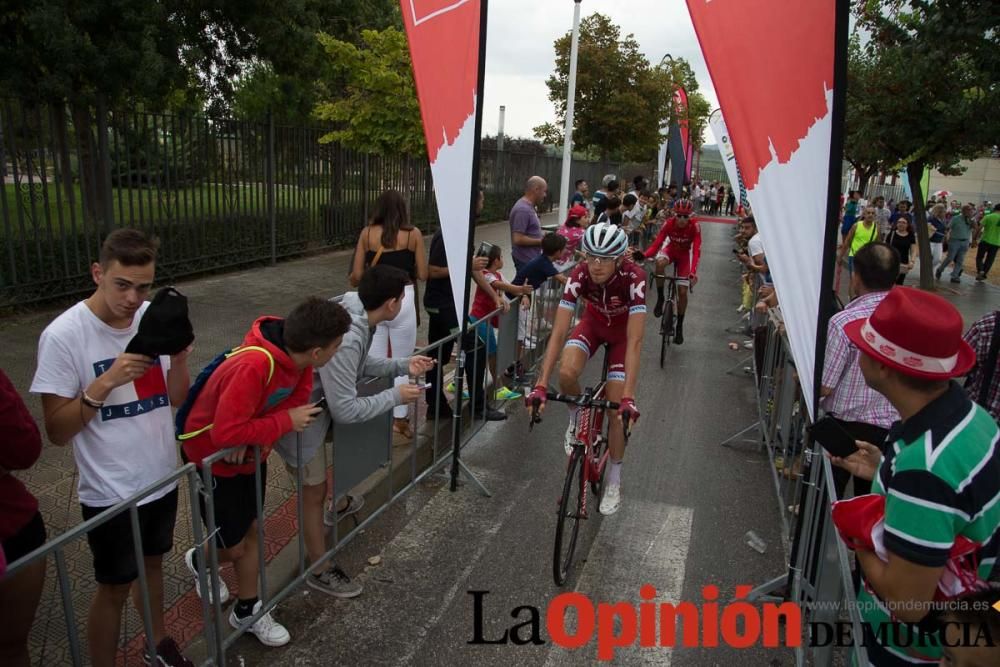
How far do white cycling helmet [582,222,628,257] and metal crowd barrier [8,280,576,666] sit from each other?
110 cm

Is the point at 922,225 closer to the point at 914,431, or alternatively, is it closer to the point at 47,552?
the point at 914,431

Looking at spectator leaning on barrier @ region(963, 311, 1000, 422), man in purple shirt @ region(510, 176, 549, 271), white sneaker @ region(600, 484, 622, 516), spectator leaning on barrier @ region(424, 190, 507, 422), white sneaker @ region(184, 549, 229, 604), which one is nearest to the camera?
spectator leaning on barrier @ region(963, 311, 1000, 422)

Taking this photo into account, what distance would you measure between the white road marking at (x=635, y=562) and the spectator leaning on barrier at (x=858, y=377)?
1.11m

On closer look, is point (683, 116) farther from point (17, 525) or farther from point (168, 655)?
point (17, 525)

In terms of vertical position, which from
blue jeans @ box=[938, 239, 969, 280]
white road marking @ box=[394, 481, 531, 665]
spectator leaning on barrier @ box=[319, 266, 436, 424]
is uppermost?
spectator leaning on barrier @ box=[319, 266, 436, 424]

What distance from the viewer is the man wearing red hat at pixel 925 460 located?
1.77m

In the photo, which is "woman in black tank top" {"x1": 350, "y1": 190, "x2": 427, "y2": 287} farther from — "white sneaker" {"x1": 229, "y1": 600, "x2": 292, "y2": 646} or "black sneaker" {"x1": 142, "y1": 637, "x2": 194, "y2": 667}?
"black sneaker" {"x1": 142, "y1": 637, "x2": 194, "y2": 667}

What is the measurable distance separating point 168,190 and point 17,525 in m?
8.22

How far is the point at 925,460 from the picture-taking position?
1.79 m

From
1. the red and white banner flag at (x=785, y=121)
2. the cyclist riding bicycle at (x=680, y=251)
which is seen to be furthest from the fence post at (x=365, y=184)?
the red and white banner flag at (x=785, y=121)

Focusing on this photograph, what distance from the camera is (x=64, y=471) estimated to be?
14.5ft

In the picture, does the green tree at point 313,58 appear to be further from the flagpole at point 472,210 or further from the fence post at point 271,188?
the flagpole at point 472,210

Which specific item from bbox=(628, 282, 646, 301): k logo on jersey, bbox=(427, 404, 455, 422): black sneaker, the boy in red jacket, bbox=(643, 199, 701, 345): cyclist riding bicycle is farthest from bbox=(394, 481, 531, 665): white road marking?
bbox=(643, 199, 701, 345): cyclist riding bicycle

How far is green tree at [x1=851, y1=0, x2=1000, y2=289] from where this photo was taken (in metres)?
7.95
